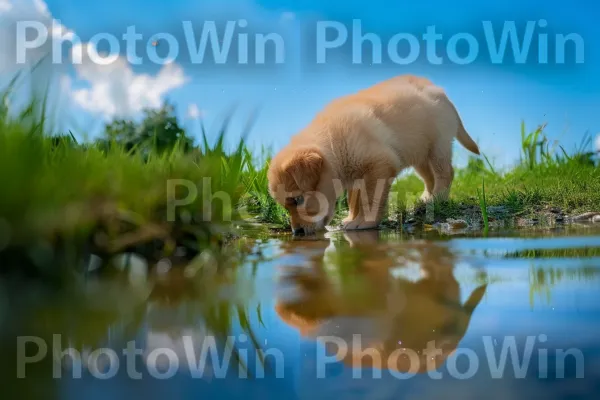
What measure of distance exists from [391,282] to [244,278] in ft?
1.79

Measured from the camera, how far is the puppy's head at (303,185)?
12.9 feet

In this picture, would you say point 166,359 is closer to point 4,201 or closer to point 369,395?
point 369,395

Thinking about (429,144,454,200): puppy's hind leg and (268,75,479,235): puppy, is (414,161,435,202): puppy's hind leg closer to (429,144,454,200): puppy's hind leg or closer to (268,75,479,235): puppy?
(268,75,479,235): puppy

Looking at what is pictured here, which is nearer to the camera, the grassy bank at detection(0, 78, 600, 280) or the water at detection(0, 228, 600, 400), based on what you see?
the water at detection(0, 228, 600, 400)

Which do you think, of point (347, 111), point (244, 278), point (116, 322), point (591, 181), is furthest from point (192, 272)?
point (591, 181)

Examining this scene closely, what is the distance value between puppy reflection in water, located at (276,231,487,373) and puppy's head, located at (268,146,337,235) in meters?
1.45

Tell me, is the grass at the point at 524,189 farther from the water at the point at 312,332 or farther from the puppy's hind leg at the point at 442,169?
the water at the point at 312,332

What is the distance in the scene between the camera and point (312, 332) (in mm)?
1417

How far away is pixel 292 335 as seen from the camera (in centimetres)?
141

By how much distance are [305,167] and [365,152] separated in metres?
0.73

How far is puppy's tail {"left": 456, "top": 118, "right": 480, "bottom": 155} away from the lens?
568 cm

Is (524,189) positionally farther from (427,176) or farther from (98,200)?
(98,200)

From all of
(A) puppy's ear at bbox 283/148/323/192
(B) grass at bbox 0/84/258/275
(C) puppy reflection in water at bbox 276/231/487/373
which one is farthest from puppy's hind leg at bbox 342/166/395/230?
(C) puppy reflection in water at bbox 276/231/487/373

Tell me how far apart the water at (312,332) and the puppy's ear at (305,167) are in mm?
1645
